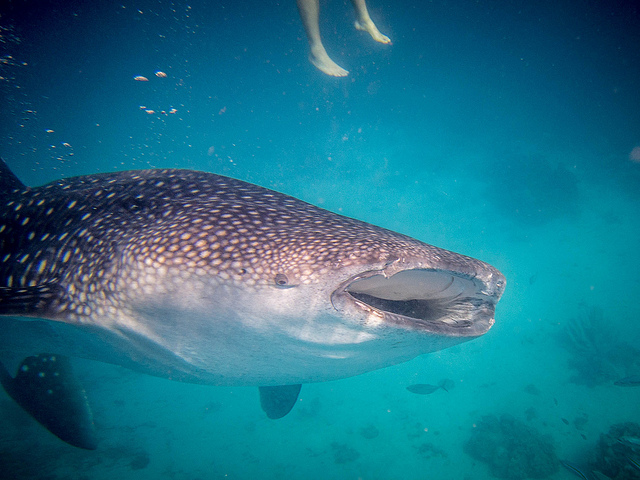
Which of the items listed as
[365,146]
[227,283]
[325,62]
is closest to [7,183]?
[227,283]

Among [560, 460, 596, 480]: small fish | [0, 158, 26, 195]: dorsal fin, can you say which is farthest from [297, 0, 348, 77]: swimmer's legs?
[560, 460, 596, 480]: small fish

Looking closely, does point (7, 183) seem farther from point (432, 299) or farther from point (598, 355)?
point (598, 355)

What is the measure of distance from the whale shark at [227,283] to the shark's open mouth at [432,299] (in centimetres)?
1

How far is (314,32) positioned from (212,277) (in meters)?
7.95

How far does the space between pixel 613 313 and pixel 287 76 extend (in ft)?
170

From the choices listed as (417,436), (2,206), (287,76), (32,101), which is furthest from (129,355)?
(32,101)

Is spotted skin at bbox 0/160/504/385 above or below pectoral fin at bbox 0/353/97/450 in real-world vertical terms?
above

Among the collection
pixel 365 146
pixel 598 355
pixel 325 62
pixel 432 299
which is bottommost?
pixel 432 299

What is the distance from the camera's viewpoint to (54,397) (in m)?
4.32

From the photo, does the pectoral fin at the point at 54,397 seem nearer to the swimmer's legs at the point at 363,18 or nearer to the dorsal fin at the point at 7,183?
the dorsal fin at the point at 7,183

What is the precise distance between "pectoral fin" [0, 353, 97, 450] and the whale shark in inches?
88.4

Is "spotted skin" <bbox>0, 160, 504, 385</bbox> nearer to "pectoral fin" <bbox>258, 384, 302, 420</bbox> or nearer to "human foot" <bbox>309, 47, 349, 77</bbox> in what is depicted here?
"pectoral fin" <bbox>258, 384, 302, 420</bbox>

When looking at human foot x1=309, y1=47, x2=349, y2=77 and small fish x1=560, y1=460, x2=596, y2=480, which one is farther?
human foot x1=309, y1=47, x2=349, y2=77

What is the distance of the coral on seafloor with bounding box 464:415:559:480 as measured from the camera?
1218cm
